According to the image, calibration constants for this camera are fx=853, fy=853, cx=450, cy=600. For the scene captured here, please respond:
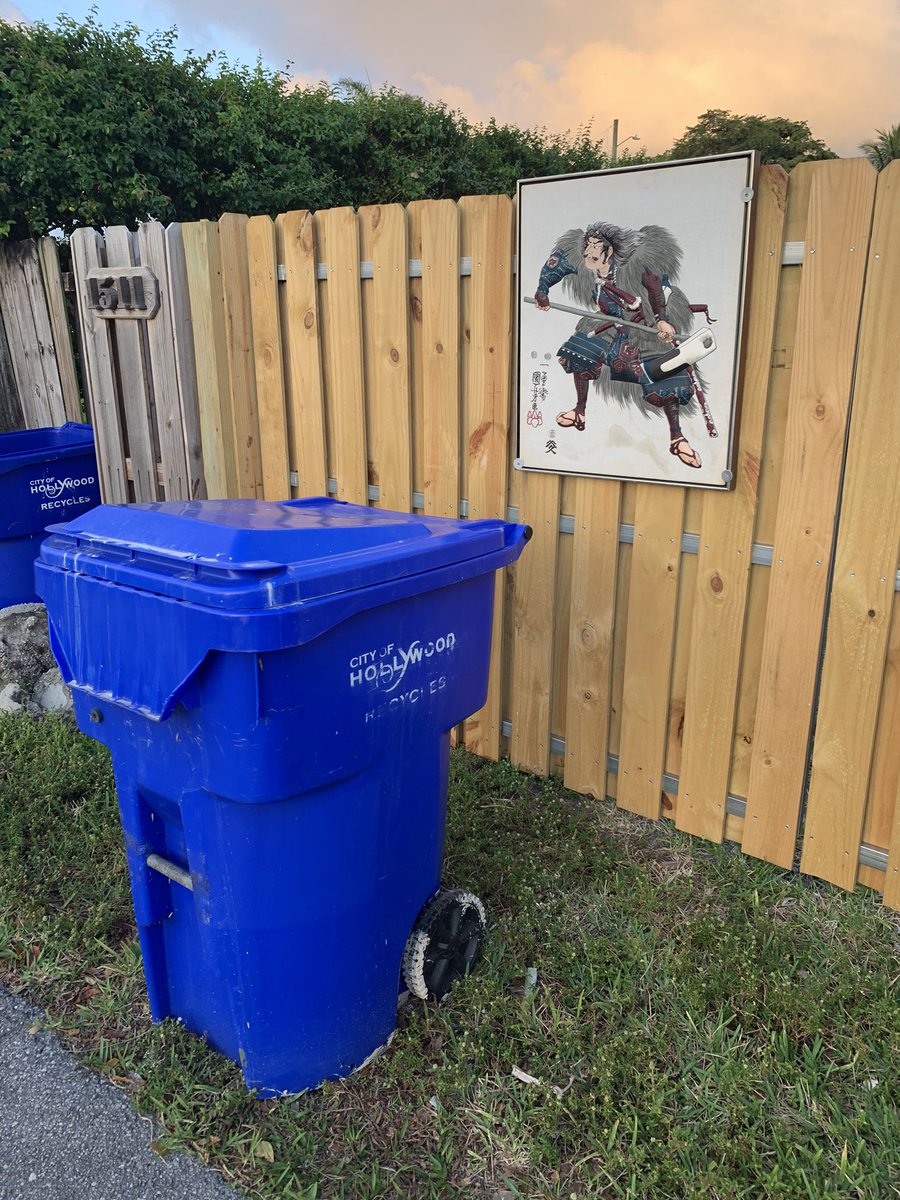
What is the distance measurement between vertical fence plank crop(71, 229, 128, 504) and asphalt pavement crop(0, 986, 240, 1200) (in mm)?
3238

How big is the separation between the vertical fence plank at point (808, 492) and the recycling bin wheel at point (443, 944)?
3.54 ft

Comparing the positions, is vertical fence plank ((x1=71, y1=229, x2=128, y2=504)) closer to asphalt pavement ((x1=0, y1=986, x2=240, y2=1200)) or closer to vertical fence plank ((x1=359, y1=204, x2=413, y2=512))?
vertical fence plank ((x1=359, y1=204, x2=413, y2=512))

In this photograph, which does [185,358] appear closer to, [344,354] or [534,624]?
[344,354]

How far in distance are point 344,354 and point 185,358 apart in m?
1.05

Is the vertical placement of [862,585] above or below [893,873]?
above

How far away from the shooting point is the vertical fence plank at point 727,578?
248cm

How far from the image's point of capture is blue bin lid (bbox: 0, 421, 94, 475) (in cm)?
462

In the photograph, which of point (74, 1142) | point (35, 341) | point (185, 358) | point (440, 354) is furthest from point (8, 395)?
point (74, 1142)

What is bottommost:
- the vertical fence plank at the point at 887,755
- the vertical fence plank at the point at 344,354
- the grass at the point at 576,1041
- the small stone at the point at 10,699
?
the grass at the point at 576,1041

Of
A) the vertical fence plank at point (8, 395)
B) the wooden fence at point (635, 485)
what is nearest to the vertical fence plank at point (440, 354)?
the wooden fence at point (635, 485)

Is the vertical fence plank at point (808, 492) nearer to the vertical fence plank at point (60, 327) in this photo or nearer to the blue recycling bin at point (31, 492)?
the blue recycling bin at point (31, 492)

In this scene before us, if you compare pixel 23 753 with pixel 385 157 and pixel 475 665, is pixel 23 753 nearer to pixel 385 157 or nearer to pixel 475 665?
pixel 475 665

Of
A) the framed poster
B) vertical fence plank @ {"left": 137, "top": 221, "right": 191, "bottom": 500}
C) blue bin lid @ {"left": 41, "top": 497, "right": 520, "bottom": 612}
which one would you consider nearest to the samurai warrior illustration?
the framed poster

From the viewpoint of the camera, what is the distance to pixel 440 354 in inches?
130
